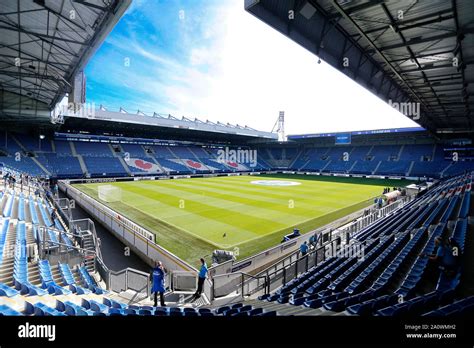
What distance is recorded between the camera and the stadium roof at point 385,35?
22.5ft

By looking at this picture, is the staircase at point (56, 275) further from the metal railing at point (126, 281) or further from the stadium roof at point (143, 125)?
the stadium roof at point (143, 125)

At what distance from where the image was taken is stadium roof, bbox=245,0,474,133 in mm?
6867

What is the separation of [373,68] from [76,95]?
18691mm

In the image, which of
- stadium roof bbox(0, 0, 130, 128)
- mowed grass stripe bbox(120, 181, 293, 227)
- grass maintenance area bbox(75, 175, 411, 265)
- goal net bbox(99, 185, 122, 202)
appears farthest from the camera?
goal net bbox(99, 185, 122, 202)

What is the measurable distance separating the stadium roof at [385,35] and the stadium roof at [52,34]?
6681mm

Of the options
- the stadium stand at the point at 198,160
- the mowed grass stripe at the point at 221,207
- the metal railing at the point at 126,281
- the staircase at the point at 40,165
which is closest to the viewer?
the metal railing at the point at 126,281

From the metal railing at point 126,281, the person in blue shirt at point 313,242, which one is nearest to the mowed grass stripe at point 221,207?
the person in blue shirt at point 313,242

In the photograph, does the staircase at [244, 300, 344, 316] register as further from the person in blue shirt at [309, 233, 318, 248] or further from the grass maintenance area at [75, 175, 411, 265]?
the person in blue shirt at [309, 233, 318, 248]

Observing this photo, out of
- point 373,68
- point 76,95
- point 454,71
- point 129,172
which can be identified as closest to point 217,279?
point 373,68

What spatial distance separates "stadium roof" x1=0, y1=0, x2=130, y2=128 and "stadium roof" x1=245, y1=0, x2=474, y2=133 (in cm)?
668

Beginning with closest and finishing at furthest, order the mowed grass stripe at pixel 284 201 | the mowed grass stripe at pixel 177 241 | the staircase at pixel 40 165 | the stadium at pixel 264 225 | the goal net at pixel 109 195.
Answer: the stadium at pixel 264 225 → the mowed grass stripe at pixel 177 241 → the mowed grass stripe at pixel 284 201 → the goal net at pixel 109 195 → the staircase at pixel 40 165

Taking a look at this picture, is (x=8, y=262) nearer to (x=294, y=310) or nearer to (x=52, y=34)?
(x=294, y=310)

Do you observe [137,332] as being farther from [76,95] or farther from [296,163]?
[296,163]

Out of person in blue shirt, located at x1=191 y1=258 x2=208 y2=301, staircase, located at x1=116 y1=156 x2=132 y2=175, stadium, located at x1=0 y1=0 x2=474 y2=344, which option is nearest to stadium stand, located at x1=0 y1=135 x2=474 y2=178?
staircase, located at x1=116 y1=156 x2=132 y2=175
